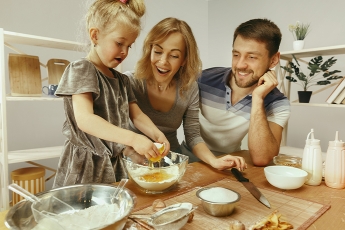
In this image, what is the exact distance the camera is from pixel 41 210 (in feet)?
2.07

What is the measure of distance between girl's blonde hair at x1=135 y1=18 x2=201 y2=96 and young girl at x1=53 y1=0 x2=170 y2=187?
0.70 ft

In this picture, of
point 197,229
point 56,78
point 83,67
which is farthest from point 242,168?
point 56,78

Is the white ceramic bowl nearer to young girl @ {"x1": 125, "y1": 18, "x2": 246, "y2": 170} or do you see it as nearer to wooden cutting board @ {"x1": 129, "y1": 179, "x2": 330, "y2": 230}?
wooden cutting board @ {"x1": 129, "y1": 179, "x2": 330, "y2": 230}

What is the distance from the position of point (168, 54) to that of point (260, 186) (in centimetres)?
76

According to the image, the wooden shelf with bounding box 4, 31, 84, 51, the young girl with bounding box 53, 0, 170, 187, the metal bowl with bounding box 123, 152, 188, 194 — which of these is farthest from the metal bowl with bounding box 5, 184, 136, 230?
the wooden shelf with bounding box 4, 31, 84, 51

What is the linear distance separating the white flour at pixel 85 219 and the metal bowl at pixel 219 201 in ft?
Answer: 0.77

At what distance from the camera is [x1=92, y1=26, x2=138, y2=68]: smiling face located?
103 centimetres

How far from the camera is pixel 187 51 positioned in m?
1.41

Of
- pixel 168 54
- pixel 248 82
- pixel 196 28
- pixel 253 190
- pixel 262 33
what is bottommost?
pixel 253 190

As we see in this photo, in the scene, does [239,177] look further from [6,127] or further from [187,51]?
[6,127]

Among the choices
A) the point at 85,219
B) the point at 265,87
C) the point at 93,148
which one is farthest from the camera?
the point at 265,87

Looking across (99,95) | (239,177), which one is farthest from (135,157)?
(239,177)

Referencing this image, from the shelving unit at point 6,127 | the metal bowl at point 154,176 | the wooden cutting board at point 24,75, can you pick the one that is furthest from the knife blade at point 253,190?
the wooden cutting board at point 24,75

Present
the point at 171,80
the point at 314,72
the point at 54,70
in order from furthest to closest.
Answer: the point at 314,72 → the point at 54,70 → the point at 171,80
